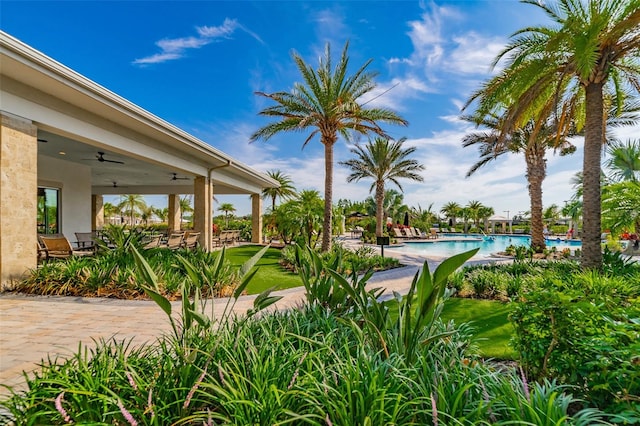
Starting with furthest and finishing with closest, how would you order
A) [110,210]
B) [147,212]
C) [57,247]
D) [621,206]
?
[147,212] → [110,210] → [621,206] → [57,247]

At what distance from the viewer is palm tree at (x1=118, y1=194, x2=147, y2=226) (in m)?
48.7

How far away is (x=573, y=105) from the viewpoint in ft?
33.3

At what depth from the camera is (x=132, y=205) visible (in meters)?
49.6

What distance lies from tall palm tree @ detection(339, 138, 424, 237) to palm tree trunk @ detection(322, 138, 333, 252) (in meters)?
10.9

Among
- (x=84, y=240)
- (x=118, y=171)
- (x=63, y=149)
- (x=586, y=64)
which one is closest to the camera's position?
(x=586, y=64)

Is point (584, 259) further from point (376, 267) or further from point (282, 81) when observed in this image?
point (282, 81)

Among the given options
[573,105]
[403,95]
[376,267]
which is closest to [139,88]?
[403,95]

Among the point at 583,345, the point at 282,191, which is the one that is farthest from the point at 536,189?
the point at 282,191

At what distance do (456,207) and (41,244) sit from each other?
53574 mm

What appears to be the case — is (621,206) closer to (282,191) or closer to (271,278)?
(271,278)

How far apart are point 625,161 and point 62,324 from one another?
2548 centimetres

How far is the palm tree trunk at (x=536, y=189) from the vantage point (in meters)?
16.2

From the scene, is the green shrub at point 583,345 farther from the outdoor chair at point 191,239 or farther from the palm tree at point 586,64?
the outdoor chair at point 191,239

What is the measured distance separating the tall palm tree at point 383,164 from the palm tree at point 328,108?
10592 mm
